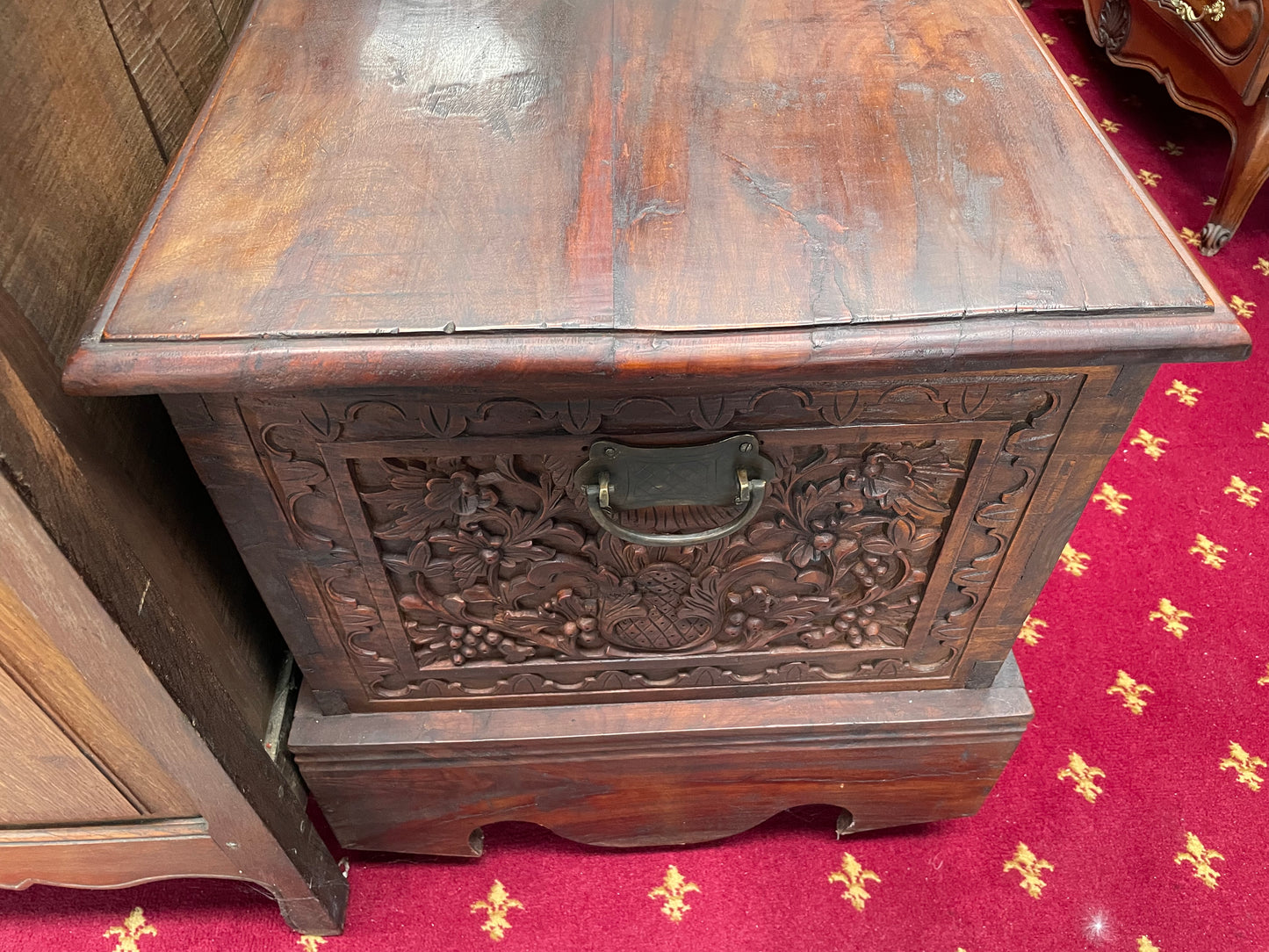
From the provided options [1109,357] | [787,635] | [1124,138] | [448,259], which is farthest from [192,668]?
[1124,138]

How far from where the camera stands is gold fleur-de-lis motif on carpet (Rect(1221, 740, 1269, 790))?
101cm

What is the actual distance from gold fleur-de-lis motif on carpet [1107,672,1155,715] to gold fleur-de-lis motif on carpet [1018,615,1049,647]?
0.09m

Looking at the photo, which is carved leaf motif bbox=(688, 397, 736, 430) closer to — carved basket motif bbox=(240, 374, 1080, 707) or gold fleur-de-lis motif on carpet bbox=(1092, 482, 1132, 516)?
carved basket motif bbox=(240, 374, 1080, 707)

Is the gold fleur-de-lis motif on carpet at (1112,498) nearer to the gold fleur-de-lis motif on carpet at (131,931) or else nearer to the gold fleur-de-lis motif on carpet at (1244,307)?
the gold fleur-de-lis motif on carpet at (1244,307)

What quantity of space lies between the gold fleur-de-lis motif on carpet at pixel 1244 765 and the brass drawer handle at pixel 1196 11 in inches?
43.8

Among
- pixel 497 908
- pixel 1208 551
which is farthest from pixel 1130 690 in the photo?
pixel 497 908

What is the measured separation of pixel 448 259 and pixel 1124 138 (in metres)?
1.72

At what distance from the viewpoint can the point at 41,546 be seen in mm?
494

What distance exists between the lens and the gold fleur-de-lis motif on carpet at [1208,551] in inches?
47.4

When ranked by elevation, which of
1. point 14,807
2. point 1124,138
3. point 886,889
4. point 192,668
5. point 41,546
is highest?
point 41,546

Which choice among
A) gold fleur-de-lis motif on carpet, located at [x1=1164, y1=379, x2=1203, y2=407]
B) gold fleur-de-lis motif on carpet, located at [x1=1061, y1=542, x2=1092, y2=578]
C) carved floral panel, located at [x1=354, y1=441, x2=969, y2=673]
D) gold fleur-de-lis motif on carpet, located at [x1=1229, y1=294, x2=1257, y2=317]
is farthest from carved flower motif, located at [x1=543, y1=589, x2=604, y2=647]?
gold fleur-de-lis motif on carpet, located at [x1=1229, y1=294, x2=1257, y2=317]

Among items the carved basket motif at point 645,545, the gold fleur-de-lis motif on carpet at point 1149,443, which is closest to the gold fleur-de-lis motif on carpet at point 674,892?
the carved basket motif at point 645,545

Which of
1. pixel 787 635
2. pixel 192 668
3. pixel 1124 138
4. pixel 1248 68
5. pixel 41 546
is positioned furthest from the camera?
pixel 1124 138

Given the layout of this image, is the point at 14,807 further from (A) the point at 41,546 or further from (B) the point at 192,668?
(A) the point at 41,546
